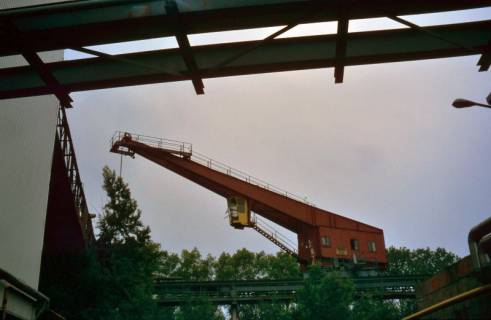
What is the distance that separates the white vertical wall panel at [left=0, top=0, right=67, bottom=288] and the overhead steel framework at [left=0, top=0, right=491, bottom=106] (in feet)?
9.86

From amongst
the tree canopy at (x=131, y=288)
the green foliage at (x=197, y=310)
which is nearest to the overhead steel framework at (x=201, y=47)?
the tree canopy at (x=131, y=288)

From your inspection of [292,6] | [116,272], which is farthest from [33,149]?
[116,272]

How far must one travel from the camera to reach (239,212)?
103 ft

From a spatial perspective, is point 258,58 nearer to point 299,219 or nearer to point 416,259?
point 299,219

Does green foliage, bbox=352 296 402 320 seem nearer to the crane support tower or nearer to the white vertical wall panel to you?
the crane support tower

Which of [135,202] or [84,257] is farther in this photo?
[135,202]

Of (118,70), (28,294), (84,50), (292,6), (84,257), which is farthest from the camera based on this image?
(84,257)

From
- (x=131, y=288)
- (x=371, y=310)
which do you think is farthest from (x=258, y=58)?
(x=371, y=310)

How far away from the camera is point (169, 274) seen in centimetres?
6481

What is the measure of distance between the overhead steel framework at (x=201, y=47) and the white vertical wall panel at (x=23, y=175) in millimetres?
3006

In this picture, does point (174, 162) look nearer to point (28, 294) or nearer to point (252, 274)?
point (28, 294)

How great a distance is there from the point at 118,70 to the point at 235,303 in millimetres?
24331

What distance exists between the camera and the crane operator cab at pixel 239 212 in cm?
3133

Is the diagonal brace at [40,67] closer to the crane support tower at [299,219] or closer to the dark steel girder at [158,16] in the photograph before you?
the dark steel girder at [158,16]
